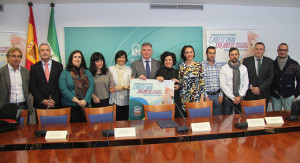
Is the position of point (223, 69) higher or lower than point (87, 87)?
higher

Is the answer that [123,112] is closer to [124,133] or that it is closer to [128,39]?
[124,133]

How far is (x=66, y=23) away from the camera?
3840mm

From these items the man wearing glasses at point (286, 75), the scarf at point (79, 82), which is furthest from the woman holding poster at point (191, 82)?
the man wearing glasses at point (286, 75)

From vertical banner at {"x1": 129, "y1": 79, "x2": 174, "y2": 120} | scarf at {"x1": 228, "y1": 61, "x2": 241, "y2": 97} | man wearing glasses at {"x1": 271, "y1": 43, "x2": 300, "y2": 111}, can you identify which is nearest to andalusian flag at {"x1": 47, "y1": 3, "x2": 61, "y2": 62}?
vertical banner at {"x1": 129, "y1": 79, "x2": 174, "y2": 120}

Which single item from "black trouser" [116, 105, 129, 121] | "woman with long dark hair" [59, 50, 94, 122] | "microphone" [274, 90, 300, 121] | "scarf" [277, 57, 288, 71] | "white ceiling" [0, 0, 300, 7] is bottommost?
"black trouser" [116, 105, 129, 121]

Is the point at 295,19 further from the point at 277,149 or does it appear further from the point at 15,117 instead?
the point at 15,117

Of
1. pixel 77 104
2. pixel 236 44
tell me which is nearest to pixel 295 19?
pixel 236 44

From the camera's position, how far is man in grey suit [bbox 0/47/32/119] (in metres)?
2.74

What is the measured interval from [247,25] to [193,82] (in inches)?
99.3

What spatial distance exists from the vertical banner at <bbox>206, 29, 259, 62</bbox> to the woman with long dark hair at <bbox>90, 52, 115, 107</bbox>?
2.45 meters

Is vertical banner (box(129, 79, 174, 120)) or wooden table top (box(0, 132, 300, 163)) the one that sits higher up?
vertical banner (box(129, 79, 174, 120))

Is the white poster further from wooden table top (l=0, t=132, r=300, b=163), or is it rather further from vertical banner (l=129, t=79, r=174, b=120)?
wooden table top (l=0, t=132, r=300, b=163)

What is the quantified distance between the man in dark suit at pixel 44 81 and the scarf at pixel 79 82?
34 centimetres

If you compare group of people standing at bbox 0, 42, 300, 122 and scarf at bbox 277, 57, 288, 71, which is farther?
scarf at bbox 277, 57, 288, 71
